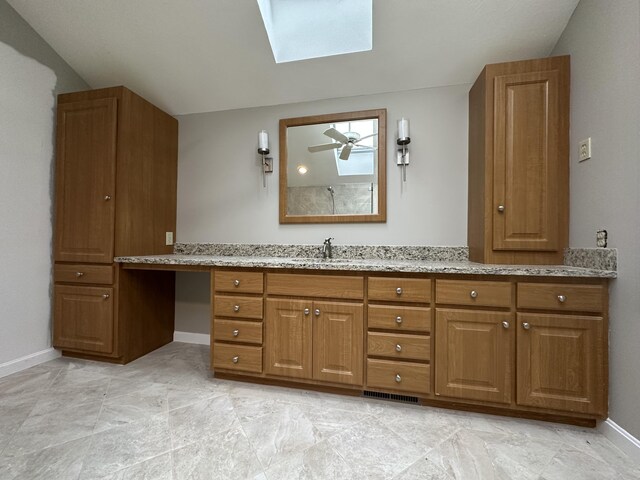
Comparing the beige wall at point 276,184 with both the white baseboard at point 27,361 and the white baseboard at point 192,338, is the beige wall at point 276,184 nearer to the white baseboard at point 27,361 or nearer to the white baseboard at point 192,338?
the white baseboard at point 192,338

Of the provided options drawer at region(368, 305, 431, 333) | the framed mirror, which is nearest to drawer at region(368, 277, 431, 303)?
drawer at region(368, 305, 431, 333)

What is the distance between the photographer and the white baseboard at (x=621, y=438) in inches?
47.9

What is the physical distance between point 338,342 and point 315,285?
0.36 meters

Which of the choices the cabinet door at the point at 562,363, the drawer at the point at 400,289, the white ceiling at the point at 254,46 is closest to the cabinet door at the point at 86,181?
the white ceiling at the point at 254,46

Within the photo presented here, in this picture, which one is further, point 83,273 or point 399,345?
point 83,273

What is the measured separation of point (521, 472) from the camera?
1.16m

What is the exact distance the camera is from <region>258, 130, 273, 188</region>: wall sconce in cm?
229

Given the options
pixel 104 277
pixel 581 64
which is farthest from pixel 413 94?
pixel 104 277

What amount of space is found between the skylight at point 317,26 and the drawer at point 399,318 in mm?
1767

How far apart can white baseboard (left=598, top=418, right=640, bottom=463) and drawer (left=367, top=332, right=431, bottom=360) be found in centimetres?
84

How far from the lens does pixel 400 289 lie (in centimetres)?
161

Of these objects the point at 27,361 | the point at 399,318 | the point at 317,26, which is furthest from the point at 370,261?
A: the point at 27,361

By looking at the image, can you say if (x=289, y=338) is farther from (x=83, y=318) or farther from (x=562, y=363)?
(x=83, y=318)

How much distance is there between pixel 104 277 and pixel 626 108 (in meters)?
3.21
